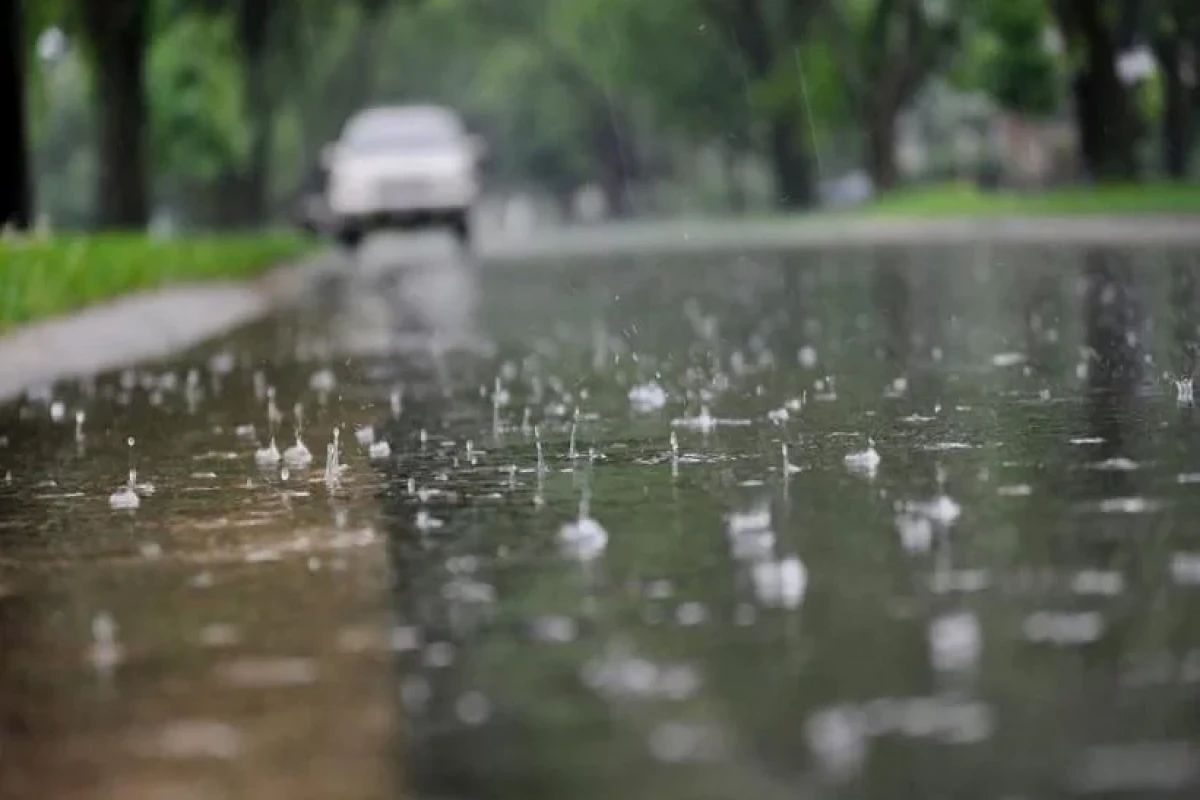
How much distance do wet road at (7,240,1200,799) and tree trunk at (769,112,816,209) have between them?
53.1 meters

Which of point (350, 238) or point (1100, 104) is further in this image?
point (1100, 104)

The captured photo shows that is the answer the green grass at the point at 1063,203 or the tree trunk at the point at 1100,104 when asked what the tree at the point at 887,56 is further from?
the tree trunk at the point at 1100,104

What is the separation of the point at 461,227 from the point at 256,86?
4.15 metres

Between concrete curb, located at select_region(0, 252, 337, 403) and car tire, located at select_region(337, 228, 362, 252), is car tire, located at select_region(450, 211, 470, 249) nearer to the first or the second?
car tire, located at select_region(337, 228, 362, 252)

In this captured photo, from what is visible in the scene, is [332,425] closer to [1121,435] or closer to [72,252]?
[1121,435]

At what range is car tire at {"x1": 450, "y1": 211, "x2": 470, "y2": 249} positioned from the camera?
37.8m

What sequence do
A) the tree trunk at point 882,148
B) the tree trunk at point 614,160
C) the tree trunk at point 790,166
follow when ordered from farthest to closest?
the tree trunk at point 614,160 < the tree trunk at point 790,166 < the tree trunk at point 882,148

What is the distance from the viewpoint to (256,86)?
39562mm

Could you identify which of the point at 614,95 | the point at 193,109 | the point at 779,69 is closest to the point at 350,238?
the point at 193,109

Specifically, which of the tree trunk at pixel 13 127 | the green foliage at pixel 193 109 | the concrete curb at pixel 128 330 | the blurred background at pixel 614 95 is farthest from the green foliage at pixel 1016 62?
the tree trunk at pixel 13 127

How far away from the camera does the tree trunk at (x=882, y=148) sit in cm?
5347

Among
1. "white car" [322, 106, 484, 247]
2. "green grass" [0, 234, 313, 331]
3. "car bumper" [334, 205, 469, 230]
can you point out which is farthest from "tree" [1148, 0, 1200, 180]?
"green grass" [0, 234, 313, 331]

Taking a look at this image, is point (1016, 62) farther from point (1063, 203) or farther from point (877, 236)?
point (877, 236)

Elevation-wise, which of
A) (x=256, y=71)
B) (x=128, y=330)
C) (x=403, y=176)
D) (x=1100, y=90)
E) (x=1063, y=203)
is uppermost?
(x=256, y=71)
